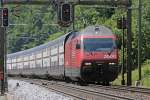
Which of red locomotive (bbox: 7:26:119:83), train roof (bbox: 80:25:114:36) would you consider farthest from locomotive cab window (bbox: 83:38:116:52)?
train roof (bbox: 80:25:114:36)

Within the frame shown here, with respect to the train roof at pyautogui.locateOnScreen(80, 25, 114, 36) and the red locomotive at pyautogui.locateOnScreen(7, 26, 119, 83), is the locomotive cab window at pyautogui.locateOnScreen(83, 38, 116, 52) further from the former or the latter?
the train roof at pyautogui.locateOnScreen(80, 25, 114, 36)

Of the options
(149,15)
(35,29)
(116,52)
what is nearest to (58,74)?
(116,52)

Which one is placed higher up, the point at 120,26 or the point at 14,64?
the point at 120,26

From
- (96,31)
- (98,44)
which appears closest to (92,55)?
(98,44)

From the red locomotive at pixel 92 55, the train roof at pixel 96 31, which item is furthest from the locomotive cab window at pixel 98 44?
the train roof at pixel 96 31

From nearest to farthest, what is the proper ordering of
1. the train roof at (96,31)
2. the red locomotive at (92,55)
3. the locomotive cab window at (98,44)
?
the red locomotive at (92,55) → the locomotive cab window at (98,44) → the train roof at (96,31)

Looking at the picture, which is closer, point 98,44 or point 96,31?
point 98,44

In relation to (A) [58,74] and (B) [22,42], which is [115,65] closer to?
(A) [58,74]

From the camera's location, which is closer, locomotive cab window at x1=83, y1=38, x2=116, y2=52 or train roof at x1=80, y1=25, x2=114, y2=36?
locomotive cab window at x1=83, y1=38, x2=116, y2=52

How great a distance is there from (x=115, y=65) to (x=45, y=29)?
76.4 metres

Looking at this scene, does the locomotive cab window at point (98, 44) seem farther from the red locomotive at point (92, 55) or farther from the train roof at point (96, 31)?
the train roof at point (96, 31)

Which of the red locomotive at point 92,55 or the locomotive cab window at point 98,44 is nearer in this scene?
the red locomotive at point 92,55

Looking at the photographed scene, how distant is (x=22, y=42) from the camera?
383 feet

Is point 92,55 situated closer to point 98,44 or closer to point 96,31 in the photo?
point 98,44
